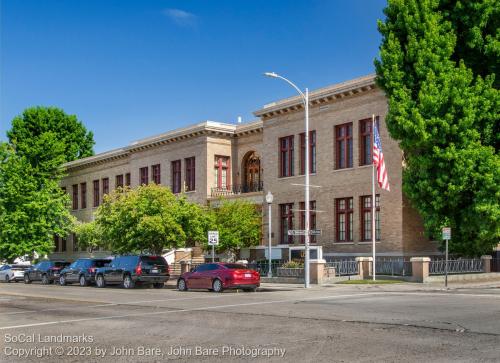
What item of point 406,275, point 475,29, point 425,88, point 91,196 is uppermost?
point 475,29

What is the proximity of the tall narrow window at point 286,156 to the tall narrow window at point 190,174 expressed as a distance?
378 inches

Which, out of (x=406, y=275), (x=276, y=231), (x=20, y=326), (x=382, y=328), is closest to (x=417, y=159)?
(x=406, y=275)

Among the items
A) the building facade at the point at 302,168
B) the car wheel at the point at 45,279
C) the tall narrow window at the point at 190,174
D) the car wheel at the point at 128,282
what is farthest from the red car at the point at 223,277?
the tall narrow window at the point at 190,174

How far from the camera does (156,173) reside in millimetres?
57781

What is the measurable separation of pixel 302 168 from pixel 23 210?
29243mm

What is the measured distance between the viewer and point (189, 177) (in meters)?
53.9

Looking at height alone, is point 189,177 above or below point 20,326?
above

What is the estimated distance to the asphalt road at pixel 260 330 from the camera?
10977mm

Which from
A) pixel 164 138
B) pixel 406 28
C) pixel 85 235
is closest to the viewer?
pixel 406 28

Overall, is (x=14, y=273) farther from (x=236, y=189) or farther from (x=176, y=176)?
(x=236, y=189)

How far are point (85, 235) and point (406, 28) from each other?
96.2 ft

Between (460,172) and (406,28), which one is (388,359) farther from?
(406,28)

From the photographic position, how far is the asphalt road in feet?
36.0

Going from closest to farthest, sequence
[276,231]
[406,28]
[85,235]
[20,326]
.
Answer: [20,326] → [406,28] → [276,231] → [85,235]
